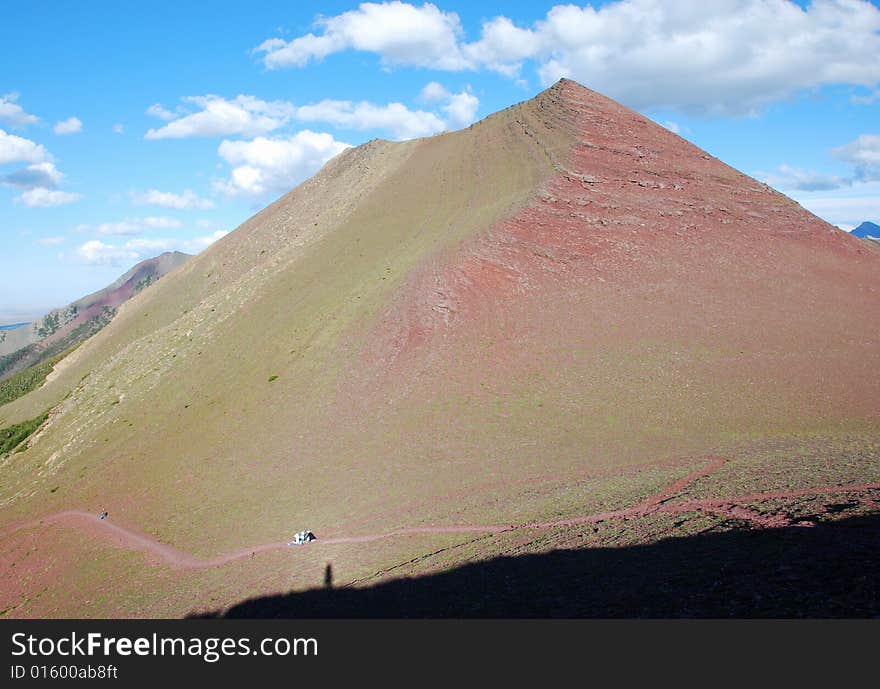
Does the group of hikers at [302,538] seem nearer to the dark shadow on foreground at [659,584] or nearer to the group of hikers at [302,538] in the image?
the group of hikers at [302,538]

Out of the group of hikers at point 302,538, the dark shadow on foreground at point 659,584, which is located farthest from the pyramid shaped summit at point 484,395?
the group of hikers at point 302,538

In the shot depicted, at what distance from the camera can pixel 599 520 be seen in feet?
46.4

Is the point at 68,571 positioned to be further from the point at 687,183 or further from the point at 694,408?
the point at 687,183

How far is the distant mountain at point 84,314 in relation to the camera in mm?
120188

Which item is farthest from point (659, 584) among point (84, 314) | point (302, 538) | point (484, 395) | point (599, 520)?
point (84, 314)

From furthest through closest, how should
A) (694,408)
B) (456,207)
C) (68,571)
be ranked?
(456,207) < (694,408) < (68,571)

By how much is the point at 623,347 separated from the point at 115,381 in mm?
31276

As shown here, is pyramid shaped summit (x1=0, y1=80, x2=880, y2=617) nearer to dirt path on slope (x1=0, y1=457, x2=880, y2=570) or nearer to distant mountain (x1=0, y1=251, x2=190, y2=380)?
dirt path on slope (x1=0, y1=457, x2=880, y2=570)

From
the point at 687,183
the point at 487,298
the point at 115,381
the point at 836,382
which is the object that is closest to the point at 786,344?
the point at 836,382

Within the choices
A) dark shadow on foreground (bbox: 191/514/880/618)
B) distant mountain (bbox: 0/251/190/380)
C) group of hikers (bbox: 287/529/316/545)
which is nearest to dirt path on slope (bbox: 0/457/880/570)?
group of hikers (bbox: 287/529/316/545)

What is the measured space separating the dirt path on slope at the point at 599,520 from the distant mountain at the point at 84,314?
371 feet

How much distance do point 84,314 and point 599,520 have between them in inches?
6950

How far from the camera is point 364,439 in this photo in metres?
22.8

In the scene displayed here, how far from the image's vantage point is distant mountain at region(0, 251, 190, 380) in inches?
4732
